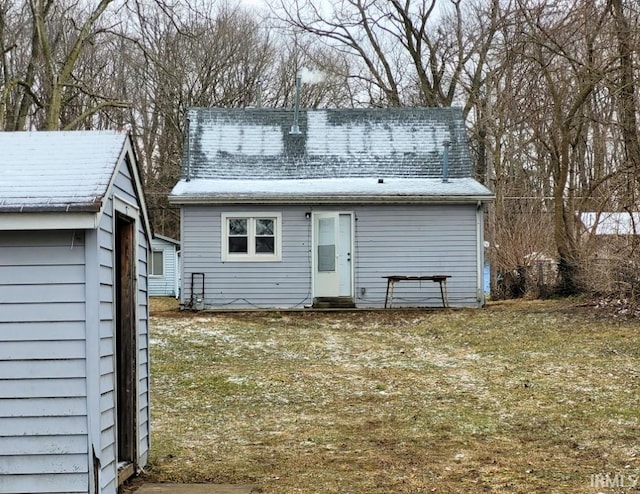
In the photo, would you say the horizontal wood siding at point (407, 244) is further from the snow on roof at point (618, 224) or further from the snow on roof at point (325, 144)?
the snow on roof at point (618, 224)

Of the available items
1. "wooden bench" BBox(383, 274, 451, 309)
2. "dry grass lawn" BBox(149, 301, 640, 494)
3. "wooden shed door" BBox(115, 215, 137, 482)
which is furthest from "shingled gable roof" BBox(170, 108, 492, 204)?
"wooden shed door" BBox(115, 215, 137, 482)

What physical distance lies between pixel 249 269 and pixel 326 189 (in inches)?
95.6

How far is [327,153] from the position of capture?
1819 cm

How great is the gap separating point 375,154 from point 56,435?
1447 cm

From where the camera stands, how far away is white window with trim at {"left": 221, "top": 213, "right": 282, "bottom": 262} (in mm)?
16641

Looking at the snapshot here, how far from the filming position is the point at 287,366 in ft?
33.1

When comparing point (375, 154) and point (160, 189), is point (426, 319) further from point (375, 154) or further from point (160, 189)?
point (160, 189)

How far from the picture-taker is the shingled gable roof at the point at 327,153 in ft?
55.6

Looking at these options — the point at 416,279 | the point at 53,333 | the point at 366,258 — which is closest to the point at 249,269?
the point at 366,258

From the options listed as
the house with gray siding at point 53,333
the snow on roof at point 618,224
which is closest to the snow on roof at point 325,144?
the snow on roof at point 618,224

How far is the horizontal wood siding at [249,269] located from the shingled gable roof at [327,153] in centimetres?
→ 64

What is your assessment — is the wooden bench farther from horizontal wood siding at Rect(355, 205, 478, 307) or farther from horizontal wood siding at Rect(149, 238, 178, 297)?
horizontal wood siding at Rect(149, 238, 178, 297)

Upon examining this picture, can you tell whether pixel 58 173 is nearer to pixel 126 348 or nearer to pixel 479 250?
pixel 126 348

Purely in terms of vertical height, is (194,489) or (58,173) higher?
(58,173)
